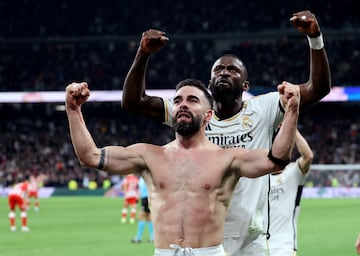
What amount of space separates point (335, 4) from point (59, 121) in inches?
763

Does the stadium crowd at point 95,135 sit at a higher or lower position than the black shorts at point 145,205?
lower

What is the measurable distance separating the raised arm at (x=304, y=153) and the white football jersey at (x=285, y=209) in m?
0.14

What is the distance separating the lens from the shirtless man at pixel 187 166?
18.9 feet

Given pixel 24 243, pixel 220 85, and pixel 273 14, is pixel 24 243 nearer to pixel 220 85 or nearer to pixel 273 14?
pixel 220 85

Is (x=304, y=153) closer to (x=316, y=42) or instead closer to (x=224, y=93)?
(x=224, y=93)

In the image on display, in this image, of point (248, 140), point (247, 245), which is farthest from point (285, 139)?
point (247, 245)

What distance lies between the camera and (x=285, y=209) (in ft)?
31.1

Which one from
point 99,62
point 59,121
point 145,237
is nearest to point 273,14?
point 99,62

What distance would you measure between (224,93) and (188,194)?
4.29ft

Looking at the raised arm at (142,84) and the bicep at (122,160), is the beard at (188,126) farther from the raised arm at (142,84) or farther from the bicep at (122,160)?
the raised arm at (142,84)

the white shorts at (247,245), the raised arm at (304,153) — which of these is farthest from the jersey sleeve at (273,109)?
the raised arm at (304,153)

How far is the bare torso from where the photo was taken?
19.1 feet

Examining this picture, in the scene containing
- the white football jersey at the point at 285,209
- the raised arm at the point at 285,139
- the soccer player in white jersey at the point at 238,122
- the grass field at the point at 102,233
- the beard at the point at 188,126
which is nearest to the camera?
the raised arm at the point at 285,139

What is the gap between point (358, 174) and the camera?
45.1 m
